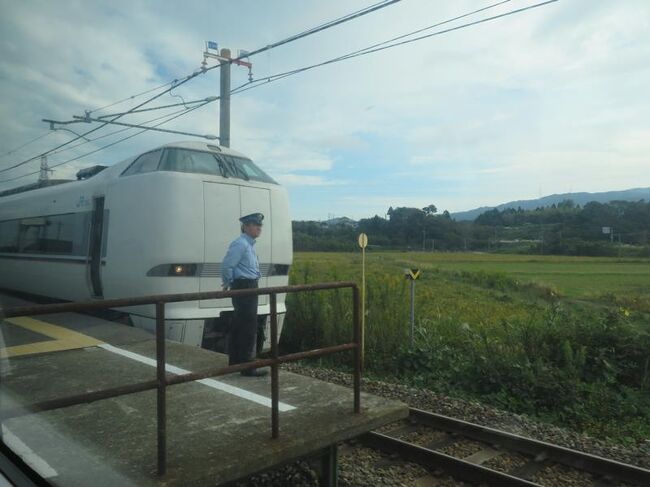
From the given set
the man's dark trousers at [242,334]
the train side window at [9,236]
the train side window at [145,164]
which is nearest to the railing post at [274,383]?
the man's dark trousers at [242,334]

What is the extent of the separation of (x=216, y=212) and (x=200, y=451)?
4578 mm

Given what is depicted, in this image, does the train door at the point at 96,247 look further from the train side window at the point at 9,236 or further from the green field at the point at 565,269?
the green field at the point at 565,269

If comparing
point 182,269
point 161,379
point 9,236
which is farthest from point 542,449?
point 9,236

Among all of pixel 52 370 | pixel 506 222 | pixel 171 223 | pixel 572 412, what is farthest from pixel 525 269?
pixel 52 370

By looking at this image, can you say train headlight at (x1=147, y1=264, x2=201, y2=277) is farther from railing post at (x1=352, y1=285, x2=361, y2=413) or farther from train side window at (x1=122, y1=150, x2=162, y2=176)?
railing post at (x1=352, y1=285, x2=361, y2=413)

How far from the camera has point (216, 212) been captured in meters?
7.52

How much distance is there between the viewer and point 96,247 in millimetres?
8023

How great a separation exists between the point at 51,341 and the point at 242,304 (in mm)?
2823

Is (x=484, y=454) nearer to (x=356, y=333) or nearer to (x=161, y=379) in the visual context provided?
(x=356, y=333)

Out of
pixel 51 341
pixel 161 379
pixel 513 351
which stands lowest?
pixel 513 351

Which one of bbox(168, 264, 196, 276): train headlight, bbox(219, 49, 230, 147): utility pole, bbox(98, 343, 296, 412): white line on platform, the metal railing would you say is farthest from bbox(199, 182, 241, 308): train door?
the metal railing

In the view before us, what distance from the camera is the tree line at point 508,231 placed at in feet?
42.6

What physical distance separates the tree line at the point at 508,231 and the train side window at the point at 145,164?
2.97m

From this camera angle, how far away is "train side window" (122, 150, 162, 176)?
24.0 ft
